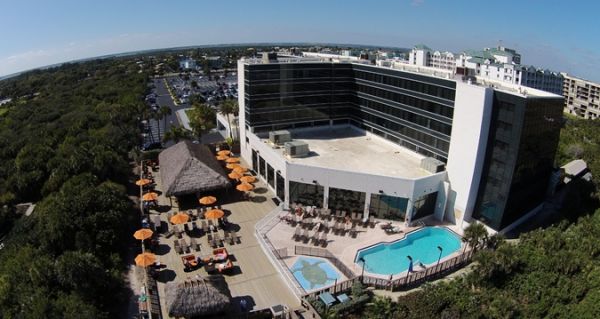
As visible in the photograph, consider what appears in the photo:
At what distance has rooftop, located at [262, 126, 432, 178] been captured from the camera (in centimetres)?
4297

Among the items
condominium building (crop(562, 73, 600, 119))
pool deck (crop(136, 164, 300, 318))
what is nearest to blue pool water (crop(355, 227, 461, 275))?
pool deck (crop(136, 164, 300, 318))

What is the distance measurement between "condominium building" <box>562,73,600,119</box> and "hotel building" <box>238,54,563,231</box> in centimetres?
11918

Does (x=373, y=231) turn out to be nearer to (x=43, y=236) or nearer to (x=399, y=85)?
(x=399, y=85)

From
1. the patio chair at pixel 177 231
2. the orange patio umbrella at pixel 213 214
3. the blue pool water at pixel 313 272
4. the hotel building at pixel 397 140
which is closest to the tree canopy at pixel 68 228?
the patio chair at pixel 177 231

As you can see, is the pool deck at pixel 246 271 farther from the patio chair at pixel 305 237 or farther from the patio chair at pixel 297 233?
the patio chair at pixel 305 237

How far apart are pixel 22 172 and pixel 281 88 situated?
39439 mm

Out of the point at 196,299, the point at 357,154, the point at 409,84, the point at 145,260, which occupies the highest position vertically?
the point at 409,84

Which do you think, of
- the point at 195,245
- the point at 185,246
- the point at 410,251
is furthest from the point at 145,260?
the point at 410,251

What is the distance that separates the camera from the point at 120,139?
6284 centimetres

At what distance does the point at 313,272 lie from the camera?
33000 millimetres

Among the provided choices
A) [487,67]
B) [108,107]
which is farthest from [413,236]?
[487,67]

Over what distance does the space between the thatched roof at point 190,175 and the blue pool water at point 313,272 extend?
1532 cm

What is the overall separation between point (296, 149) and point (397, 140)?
1402cm

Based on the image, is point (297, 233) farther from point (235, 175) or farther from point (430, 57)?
point (430, 57)
